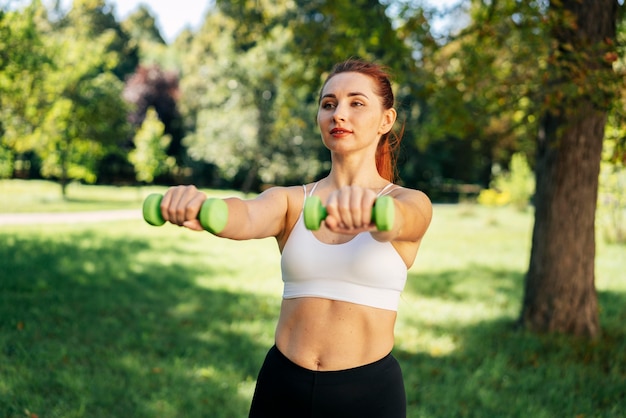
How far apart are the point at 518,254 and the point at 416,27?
25.8 feet

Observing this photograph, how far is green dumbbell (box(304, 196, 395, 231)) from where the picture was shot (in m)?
1.34

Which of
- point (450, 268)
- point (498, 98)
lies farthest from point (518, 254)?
point (498, 98)

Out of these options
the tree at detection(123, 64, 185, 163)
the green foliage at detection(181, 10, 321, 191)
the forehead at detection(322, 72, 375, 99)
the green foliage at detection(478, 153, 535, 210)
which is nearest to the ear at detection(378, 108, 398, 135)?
the forehead at detection(322, 72, 375, 99)

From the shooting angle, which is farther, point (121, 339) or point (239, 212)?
point (121, 339)

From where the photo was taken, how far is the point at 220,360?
5.54 metres

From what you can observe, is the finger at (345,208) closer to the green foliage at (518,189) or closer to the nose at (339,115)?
the nose at (339,115)

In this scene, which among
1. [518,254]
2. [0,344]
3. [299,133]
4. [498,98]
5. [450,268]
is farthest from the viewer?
[299,133]

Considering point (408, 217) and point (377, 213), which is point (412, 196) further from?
point (377, 213)

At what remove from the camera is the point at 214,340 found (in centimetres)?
623

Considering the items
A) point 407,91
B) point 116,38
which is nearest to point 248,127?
point 407,91

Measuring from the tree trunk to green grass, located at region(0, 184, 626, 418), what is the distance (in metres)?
0.34

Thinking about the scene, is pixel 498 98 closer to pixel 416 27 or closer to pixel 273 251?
pixel 416 27

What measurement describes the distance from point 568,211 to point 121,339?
15.9ft

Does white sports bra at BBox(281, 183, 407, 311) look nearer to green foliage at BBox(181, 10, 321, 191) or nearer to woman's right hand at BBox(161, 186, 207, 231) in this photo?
woman's right hand at BBox(161, 186, 207, 231)
